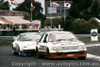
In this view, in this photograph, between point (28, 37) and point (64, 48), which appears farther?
point (28, 37)

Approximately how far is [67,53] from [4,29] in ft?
178

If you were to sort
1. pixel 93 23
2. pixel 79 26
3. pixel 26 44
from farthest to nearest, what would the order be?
pixel 93 23 → pixel 79 26 → pixel 26 44

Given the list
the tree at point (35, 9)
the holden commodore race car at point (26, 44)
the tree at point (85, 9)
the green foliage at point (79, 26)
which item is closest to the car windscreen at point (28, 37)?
the holden commodore race car at point (26, 44)

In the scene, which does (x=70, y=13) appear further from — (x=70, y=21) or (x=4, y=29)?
(x=4, y=29)

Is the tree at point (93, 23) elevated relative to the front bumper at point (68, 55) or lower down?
lower down

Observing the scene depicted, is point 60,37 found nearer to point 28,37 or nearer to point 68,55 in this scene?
point 68,55

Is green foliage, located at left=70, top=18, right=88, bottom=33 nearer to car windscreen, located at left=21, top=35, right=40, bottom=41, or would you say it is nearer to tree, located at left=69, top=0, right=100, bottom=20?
tree, located at left=69, top=0, right=100, bottom=20

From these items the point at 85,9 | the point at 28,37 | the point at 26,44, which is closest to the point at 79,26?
the point at 85,9

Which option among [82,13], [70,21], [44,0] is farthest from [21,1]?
[70,21]

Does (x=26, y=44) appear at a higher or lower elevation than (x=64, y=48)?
lower

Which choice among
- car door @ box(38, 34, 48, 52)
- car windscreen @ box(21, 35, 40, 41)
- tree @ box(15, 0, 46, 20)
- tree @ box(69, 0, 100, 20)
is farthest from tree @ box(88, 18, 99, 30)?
tree @ box(15, 0, 46, 20)

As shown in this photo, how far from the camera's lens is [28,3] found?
132875mm

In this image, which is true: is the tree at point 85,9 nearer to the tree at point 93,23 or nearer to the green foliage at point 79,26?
the tree at point 93,23

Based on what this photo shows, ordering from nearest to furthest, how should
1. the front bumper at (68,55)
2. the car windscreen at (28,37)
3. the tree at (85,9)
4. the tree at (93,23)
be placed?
the front bumper at (68,55) → the car windscreen at (28,37) → the tree at (93,23) → the tree at (85,9)
